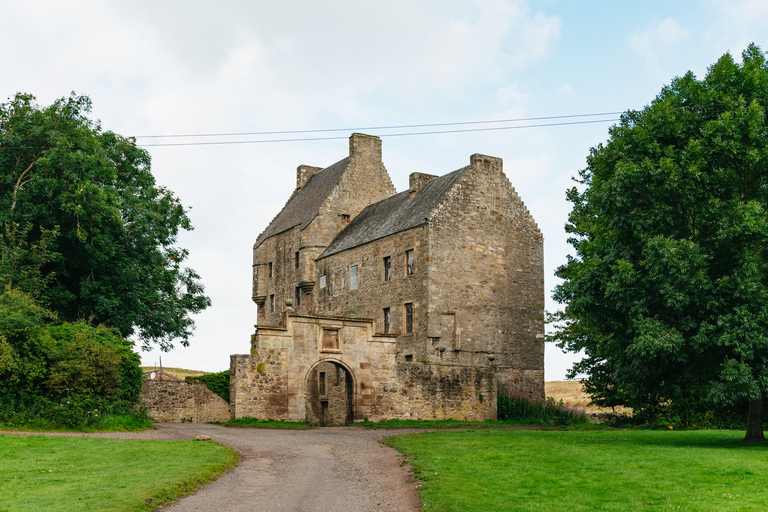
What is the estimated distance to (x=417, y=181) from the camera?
150ft

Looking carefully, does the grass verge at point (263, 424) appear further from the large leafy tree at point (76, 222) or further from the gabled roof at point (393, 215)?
the gabled roof at point (393, 215)

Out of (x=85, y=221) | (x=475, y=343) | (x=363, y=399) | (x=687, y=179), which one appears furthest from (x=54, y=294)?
(x=687, y=179)

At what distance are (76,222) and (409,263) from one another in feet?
53.6

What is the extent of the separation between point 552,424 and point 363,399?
31.2 ft

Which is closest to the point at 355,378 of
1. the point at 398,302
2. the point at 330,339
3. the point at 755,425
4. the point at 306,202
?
the point at 330,339

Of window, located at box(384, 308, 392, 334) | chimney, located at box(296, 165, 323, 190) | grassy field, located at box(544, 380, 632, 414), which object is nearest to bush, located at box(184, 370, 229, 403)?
window, located at box(384, 308, 392, 334)

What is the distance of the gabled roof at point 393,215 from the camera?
41.2m

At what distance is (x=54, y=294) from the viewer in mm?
34406

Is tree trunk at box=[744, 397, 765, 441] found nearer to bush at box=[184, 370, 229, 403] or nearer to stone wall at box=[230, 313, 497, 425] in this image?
stone wall at box=[230, 313, 497, 425]

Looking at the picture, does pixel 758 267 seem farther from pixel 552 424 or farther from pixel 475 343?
pixel 475 343

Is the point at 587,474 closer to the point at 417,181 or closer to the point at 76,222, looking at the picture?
the point at 76,222

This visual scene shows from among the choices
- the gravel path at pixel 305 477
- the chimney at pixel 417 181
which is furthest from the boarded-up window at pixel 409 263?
the gravel path at pixel 305 477

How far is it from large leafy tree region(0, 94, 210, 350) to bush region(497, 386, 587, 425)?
57.3 feet

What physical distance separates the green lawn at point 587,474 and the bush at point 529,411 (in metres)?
13.5
